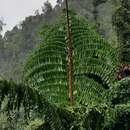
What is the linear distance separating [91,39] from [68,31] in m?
0.12

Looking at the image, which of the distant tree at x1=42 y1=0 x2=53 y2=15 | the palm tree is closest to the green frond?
the palm tree

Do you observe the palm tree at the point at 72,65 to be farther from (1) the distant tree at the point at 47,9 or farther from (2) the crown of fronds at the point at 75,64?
(1) the distant tree at the point at 47,9

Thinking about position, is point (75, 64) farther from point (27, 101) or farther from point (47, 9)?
point (47, 9)

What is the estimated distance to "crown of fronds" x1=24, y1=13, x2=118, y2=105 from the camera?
1992 millimetres

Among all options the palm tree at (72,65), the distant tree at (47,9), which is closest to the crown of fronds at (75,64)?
the palm tree at (72,65)

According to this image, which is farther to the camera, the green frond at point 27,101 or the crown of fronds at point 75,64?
the crown of fronds at point 75,64

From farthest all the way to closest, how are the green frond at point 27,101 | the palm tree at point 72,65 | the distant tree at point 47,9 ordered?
the distant tree at point 47,9
the palm tree at point 72,65
the green frond at point 27,101

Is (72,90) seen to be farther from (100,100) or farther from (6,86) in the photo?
(6,86)

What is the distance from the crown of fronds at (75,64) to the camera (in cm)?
199

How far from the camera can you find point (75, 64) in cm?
210

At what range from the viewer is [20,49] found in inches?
2486

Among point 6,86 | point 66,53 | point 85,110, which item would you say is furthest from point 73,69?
A: point 6,86

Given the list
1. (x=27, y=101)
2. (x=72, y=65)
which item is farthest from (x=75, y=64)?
(x=27, y=101)

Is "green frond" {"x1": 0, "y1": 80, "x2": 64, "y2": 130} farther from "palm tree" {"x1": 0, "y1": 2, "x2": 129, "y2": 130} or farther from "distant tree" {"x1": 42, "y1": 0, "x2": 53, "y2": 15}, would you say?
"distant tree" {"x1": 42, "y1": 0, "x2": 53, "y2": 15}
